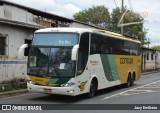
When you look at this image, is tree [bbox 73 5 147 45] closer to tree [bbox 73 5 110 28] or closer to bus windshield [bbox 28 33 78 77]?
tree [bbox 73 5 110 28]

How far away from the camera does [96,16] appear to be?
267 feet

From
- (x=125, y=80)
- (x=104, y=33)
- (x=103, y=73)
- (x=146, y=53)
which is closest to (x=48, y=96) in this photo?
(x=103, y=73)

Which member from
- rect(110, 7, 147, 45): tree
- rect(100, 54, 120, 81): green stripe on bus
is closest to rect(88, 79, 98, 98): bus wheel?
rect(100, 54, 120, 81): green stripe on bus

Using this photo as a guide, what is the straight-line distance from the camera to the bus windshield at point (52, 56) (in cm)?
1520

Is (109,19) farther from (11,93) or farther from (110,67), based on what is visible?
(11,93)

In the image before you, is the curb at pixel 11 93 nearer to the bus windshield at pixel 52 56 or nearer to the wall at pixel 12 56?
the bus windshield at pixel 52 56

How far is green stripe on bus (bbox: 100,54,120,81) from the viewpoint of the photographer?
19059mm

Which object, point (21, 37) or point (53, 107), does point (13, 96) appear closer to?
point (53, 107)

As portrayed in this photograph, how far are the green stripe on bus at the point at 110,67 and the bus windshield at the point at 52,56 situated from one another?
3359 millimetres

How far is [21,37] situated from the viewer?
23.5 m

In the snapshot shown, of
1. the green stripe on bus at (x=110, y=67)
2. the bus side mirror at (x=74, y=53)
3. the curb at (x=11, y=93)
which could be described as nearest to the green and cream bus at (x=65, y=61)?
the bus side mirror at (x=74, y=53)

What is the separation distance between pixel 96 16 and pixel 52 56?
66.8 metres

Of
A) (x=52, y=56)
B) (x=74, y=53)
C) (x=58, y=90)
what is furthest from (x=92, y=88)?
(x=74, y=53)

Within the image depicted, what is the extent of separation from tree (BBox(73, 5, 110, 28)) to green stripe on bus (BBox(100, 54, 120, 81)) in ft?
192
